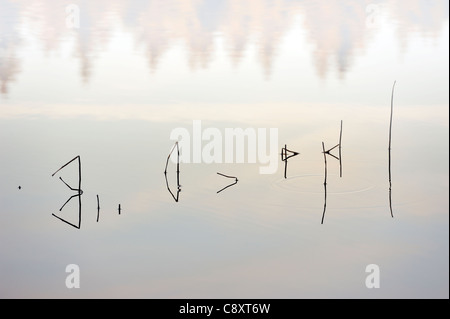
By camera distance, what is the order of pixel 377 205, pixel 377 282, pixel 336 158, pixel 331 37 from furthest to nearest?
pixel 331 37, pixel 336 158, pixel 377 205, pixel 377 282

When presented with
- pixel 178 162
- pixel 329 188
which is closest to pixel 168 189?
pixel 178 162

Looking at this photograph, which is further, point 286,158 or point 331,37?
point 331,37

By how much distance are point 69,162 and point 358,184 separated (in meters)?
1.77

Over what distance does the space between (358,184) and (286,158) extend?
475 mm

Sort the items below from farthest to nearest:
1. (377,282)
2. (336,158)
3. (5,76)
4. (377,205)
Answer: (5,76)
(336,158)
(377,205)
(377,282)

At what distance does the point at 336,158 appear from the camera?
367 cm

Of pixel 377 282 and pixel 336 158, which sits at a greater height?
pixel 336 158

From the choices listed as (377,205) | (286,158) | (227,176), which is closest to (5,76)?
(227,176)

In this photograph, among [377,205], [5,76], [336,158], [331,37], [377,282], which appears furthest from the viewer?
[331,37]

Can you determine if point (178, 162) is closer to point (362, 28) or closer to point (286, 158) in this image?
point (286, 158)

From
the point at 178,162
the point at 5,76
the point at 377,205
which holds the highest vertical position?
the point at 5,76

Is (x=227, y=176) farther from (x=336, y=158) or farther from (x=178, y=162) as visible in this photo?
(x=336, y=158)

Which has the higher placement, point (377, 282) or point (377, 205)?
point (377, 205)

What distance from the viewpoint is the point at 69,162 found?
3473 millimetres
